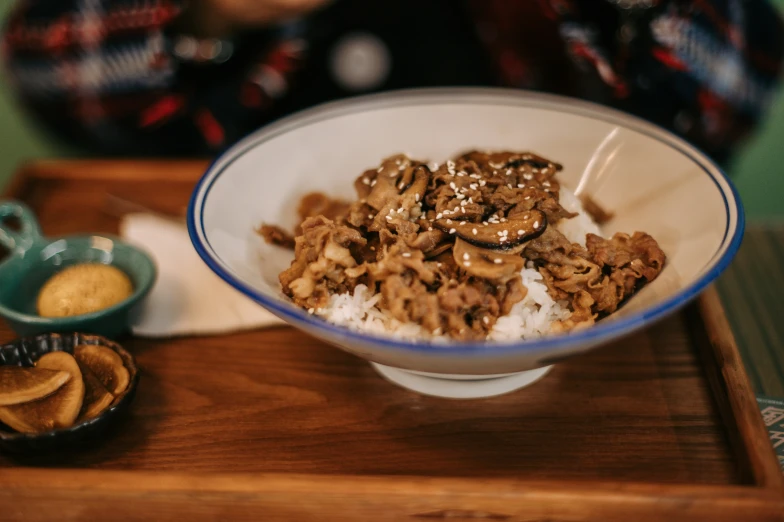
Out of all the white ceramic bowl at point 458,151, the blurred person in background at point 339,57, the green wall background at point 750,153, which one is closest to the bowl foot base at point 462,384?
the white ceramic bowl at point 458,151

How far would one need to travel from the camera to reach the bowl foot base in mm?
1053

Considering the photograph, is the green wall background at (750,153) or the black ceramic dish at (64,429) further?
the green wall background at (750,153)

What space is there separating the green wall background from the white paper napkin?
1.39 meters

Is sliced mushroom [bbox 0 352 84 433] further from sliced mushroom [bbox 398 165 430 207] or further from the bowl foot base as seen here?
sliced mushroom [bbox 398 165 430 207]

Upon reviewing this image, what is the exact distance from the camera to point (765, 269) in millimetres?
1642

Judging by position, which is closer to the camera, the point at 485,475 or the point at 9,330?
the point at 485,475

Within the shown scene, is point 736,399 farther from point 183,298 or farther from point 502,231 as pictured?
point 183,298

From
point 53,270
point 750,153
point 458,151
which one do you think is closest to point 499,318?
point 458,151

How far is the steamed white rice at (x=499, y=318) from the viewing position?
3.13ft

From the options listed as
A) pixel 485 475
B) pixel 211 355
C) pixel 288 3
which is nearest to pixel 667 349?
pixel 485 475

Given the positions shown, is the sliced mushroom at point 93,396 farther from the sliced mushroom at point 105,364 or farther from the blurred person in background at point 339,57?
the blurred person in background at point 339,57

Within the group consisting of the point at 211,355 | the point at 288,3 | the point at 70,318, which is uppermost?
the point at 288,3

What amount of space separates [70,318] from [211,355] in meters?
0.25

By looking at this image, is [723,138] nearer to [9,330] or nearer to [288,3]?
[288,3]
